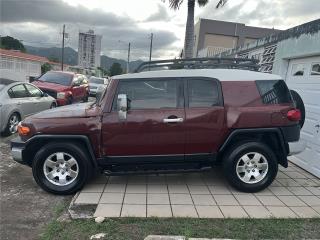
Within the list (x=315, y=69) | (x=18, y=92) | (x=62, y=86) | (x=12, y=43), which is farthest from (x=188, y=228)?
(x=12, y=43)

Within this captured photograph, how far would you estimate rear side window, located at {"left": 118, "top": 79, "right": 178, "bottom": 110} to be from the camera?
5.07 meters

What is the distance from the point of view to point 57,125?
4988 mm

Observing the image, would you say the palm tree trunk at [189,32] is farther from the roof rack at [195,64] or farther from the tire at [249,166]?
the tire at [249,166]

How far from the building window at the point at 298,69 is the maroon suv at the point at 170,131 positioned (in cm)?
225

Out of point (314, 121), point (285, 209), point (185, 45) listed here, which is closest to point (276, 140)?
point (285, 209)

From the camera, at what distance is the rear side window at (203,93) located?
16.8 feet

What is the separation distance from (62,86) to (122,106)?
31.0 feet

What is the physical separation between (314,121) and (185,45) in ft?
24.4

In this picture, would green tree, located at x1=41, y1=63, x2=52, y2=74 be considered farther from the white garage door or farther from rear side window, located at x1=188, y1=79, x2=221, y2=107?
rear side window, located at x1=188, y1=79, x2=221, y2=107

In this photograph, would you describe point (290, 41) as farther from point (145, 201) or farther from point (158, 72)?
point (145, 201)

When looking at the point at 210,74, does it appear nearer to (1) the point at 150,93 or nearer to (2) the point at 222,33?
(1) the point at 150,93

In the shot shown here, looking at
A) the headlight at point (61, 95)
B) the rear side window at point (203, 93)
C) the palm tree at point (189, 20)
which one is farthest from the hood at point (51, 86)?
the rear side window at point (203, 93)

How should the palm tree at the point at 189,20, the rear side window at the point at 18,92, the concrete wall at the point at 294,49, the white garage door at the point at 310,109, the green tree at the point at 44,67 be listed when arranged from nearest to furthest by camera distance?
the white garage door at the point at 310,109 < the concrete wall at the point at 294,49 < the rear side window at the point at 18,92 < the palm tree at the point at 189,20 < the green tree at the point at 44,67

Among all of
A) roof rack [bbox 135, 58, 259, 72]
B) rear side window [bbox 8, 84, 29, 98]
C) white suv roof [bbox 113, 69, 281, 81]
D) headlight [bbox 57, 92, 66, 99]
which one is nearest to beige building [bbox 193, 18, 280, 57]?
headlight [bbox 57, 92, 66, 99]
